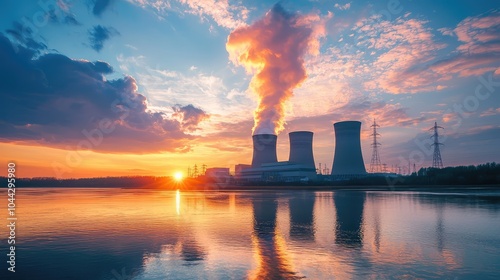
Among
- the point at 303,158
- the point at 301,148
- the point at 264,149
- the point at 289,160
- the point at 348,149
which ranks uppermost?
the point at 301,148

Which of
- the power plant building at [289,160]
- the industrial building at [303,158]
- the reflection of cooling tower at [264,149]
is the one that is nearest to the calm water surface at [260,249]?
the industrial building at [303,158]

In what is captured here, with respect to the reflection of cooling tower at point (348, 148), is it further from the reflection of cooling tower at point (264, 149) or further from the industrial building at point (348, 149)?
the reflection of cooling tower at point (264, 149)

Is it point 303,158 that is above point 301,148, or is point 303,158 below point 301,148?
below

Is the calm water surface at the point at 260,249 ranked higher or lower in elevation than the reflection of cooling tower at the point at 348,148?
lower

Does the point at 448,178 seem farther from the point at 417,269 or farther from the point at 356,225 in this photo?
the point at 417,269

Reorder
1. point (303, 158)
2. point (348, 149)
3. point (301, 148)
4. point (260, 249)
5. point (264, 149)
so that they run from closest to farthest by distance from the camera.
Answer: point (260, 249) < point (348, 149) < point (264, 149) < point (301, 148) < point (303, 158)

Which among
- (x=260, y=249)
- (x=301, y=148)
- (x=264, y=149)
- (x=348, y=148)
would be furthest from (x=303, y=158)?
(x=260, y=249)

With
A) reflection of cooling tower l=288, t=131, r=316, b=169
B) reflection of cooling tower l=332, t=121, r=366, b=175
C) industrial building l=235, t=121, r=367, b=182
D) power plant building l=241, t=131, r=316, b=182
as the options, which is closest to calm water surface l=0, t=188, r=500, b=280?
reflection of cooling tower l=332, t=121, r=366, b=175

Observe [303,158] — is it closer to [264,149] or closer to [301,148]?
[301,148]
